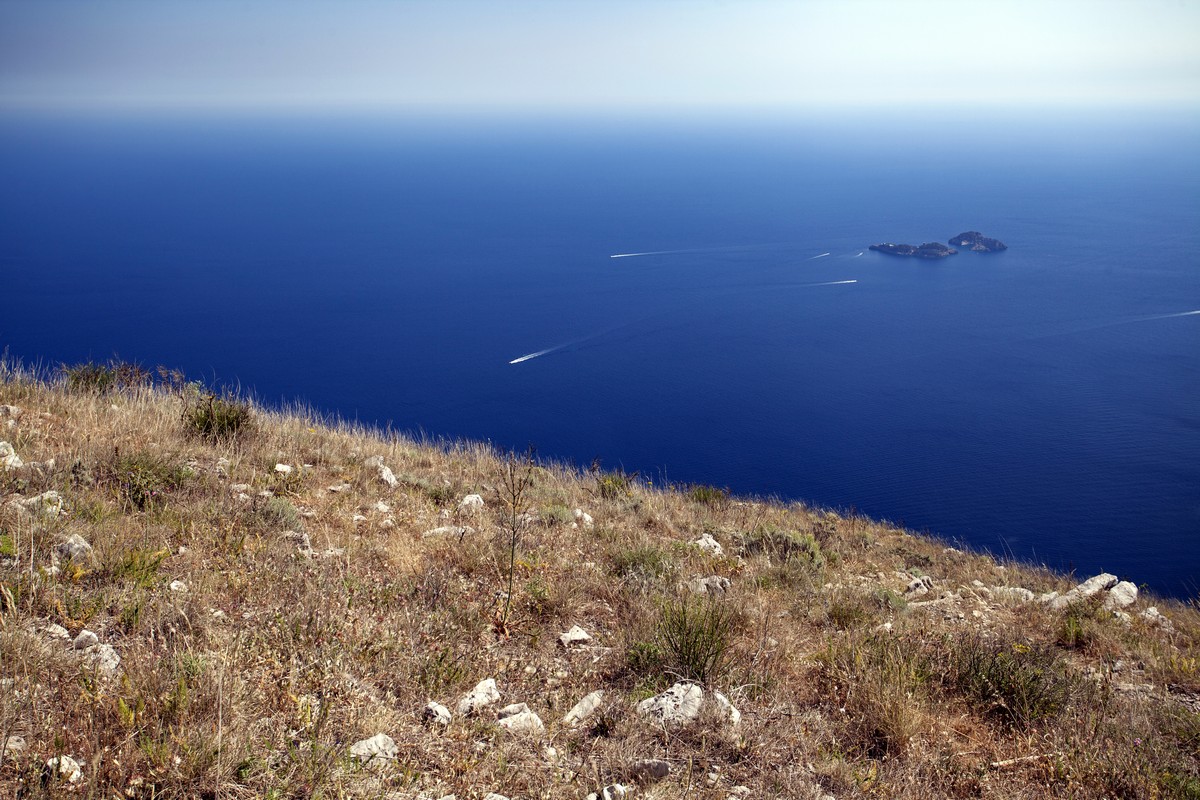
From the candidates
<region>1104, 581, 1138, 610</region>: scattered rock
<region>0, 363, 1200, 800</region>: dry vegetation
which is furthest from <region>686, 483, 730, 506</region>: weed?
<region>1104, 581, 1138, 610</region>: scattered rock

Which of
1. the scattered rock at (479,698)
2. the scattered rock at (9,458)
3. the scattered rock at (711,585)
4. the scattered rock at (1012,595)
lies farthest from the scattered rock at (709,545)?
the scattered rock at (9,458)

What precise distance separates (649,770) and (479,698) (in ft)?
2.67

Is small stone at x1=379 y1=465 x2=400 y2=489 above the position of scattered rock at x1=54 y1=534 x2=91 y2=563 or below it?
below

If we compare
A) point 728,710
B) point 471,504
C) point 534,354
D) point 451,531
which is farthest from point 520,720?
point 534,354

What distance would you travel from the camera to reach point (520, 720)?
9.71ft

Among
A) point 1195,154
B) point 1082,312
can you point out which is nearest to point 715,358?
point 1082,312

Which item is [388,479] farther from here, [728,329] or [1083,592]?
[728,329]

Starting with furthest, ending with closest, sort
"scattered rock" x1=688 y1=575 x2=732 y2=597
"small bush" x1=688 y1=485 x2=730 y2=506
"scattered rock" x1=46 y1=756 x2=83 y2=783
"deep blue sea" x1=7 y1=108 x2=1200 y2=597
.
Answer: "deep blue sea" x1=7 y1=108 x2=1200 y2=597, "small bush" x1=688 y1=485 x2=730 y2=506, "scattered rock" x1=688 y1=575 x2=732 y2=597, "scattered rock" x1=46 y1=756 x2=83 y2=783

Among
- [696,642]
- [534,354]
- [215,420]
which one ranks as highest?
[215,420]

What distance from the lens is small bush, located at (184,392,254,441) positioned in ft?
22.2

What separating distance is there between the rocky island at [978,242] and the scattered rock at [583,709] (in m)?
89.2

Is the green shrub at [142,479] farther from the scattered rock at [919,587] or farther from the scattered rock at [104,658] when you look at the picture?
the scattered rock at [919,587]

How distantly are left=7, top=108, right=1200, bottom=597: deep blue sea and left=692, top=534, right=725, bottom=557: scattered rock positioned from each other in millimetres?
16449

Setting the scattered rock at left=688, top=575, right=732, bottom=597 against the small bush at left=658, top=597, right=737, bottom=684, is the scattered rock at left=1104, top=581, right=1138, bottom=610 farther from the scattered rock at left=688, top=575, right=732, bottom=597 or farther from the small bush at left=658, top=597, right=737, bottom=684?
the small bush at left=658, top=597, right=737, bottom=684
